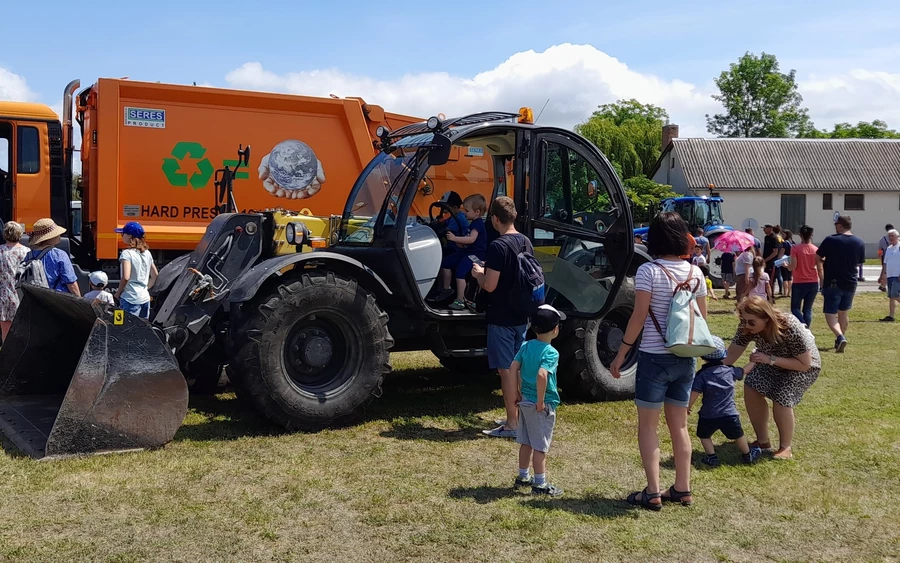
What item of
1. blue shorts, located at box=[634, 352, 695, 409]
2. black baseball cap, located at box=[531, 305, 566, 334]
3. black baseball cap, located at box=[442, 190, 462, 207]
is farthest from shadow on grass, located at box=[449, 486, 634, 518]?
black baseball cap, located at box=[442, 190, 462, 207]

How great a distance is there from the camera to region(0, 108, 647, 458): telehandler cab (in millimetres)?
6020

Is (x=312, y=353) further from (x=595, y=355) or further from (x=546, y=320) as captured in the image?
(x=595, y=355)

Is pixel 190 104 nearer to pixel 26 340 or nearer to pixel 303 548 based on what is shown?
pixel 26 340

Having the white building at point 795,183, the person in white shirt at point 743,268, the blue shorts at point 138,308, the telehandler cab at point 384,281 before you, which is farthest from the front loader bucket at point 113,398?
the white building at point 795,183

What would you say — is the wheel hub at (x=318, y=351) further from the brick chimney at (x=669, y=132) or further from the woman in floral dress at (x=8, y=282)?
the brick chimney at (x=669, y=132)

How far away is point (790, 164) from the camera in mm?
45031

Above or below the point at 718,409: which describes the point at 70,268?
above

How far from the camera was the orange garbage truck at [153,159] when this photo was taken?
34.2 ft

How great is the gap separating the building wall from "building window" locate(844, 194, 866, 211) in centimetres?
17

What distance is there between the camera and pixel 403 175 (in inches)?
268

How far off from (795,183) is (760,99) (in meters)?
22.7

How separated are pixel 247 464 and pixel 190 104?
262 inches

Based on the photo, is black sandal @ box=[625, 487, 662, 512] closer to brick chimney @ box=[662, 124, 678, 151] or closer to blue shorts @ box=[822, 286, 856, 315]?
blue shorts @ box=[822, 286, 856, 315]

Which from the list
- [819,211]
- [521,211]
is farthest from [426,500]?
[819,211]
